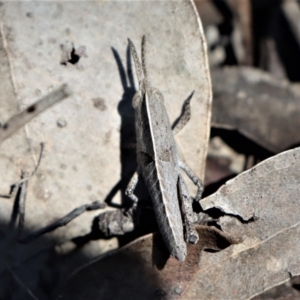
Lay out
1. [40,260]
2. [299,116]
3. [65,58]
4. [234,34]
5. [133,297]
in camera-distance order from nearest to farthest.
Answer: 1. [133,297]
2. [40,260]
3. [65,58]
4. [299,116]
5. [234,34]

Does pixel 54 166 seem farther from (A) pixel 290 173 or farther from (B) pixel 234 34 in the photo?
(B) pixel 234 34

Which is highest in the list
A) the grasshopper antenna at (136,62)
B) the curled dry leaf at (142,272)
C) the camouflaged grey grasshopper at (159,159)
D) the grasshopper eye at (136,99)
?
the grasshopper antenna at (136,62)

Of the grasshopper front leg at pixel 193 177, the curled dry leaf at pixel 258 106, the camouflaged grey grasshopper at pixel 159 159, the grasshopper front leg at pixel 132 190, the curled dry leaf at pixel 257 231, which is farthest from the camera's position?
the curled dry leaf at pixel 258 106

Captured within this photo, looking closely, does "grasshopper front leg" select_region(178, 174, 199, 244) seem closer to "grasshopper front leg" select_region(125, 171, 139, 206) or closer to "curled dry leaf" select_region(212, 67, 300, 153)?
"grasshopper front leg" select_region(125, 171, 139, 206)

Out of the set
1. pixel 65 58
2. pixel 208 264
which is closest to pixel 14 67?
pixel 65 58

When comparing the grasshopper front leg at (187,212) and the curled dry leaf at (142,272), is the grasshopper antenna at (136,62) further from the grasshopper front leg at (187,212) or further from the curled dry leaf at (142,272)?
the curled dry leaf at (142,272)

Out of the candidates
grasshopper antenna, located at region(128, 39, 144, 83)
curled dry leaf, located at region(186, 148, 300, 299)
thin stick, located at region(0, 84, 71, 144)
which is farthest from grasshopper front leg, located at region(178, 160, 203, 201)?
thin stick, located at region(0, 84, 71, 144)

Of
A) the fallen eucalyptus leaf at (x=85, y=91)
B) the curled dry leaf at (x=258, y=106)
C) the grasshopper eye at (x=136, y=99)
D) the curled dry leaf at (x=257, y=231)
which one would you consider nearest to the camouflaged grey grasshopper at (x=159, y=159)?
the grasshopper eye at (x=136, y=99)
